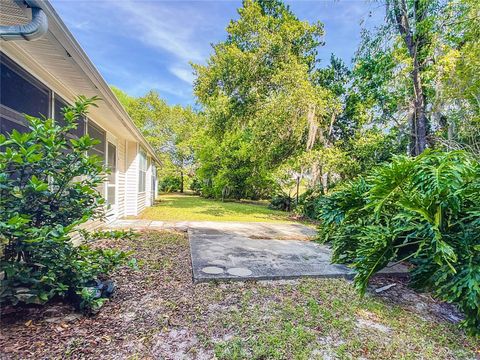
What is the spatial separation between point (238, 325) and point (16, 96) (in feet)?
10.6

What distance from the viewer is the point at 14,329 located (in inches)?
78.1

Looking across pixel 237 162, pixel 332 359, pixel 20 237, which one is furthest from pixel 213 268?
pixel 237 162

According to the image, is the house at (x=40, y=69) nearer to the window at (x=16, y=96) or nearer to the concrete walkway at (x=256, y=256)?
the window at (x=16, y=96)

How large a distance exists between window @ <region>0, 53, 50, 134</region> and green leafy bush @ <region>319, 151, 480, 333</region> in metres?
3.94

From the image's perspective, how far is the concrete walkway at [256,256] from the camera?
3455 millimetres

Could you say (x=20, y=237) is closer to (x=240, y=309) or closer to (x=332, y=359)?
(x=240, y=309)

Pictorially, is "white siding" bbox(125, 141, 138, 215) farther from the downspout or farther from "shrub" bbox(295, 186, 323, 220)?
the downspout

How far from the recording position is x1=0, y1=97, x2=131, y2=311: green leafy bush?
6.35 feet

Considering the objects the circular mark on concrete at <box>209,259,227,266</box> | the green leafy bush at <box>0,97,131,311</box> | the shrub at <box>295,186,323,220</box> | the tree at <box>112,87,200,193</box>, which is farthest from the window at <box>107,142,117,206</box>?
the tree at <box>112,87,200,193</box>

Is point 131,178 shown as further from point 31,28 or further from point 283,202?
point 283,202

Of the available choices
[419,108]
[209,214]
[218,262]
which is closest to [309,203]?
[209,214]

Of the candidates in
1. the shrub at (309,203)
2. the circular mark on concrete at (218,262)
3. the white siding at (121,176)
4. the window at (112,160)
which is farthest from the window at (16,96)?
the shrub at (309,203)

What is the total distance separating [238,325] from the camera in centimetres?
231

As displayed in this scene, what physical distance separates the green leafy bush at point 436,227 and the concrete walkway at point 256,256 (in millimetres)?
854
